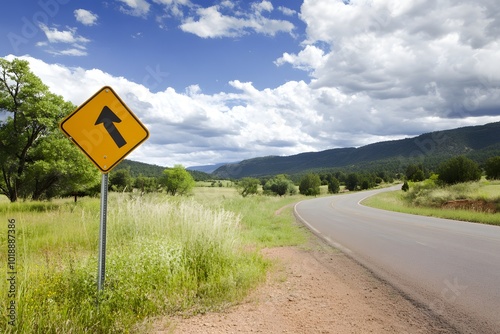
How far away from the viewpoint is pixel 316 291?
5680 mm

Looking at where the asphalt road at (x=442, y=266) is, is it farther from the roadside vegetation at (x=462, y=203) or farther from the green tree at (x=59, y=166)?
the green tree at (x=59, y=166)

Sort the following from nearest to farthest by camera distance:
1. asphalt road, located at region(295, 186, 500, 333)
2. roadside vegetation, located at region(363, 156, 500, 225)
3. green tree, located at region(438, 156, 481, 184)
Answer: asphalt road, located at region(295, 186, 500, 333) → roadside vegetation, located at region(363, 156, 500, 225) → green tree, located at region(438, 156, 481, 184)

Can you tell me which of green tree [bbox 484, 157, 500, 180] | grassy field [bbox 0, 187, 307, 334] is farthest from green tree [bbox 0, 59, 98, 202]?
green tree [bbox 484, 157, 500, 180]

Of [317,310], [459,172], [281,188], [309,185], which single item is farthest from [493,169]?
[317,310]

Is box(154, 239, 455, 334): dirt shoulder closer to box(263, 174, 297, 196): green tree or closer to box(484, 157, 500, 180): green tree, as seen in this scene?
box(484, 157, 500, 180): green tree

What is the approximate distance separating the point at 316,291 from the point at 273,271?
126 cm

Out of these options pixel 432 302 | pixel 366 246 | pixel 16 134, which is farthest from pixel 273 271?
pixel 16 134

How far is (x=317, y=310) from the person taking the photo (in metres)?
4.79

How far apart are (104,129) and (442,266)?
721 cm

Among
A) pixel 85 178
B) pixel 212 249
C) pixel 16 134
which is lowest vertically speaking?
pixel 212 249

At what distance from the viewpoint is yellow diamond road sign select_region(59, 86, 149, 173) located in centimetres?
419

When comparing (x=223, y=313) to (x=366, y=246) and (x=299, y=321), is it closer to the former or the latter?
(x=299, y=321)

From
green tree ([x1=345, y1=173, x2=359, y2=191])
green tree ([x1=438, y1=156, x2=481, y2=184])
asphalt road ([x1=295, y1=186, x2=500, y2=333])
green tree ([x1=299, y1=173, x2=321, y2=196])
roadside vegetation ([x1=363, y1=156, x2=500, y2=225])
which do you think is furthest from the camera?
green tree ([x1=345, y1=173, x2=359, y2=191])

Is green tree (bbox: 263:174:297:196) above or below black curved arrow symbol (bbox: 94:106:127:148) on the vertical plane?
below
